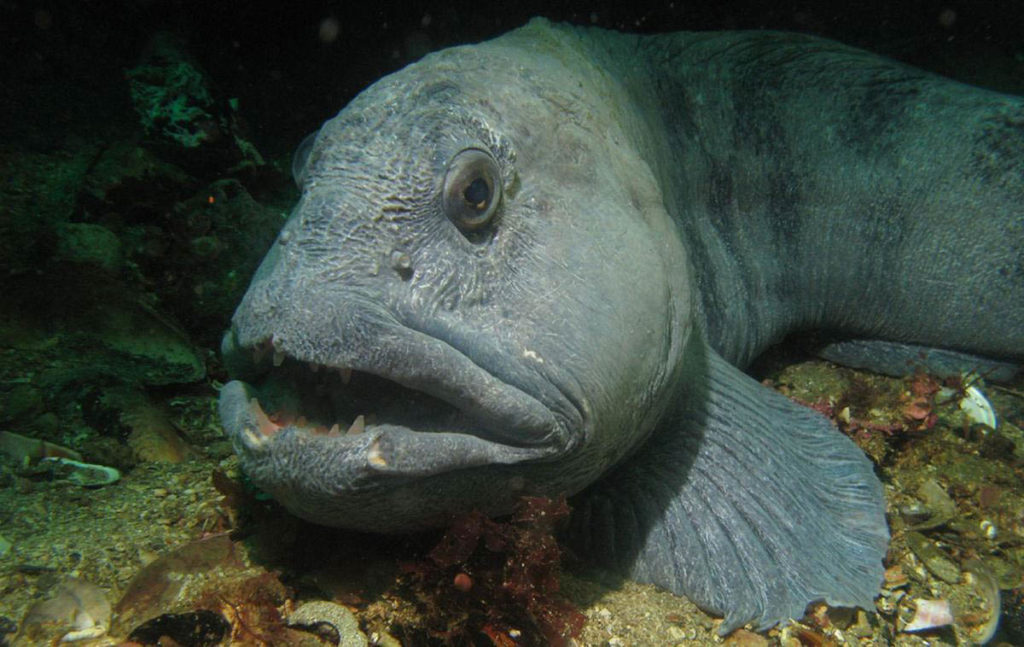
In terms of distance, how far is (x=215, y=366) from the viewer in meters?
4.12

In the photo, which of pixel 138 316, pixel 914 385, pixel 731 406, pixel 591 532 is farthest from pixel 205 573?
pixel 914 385

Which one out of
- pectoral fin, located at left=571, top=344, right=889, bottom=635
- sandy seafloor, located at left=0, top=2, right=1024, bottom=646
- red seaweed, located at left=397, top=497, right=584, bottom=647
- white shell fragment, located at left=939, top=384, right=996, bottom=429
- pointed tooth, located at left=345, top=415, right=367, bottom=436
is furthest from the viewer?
white shell fragment, located at left=939, top=384, right=996, bottom=429

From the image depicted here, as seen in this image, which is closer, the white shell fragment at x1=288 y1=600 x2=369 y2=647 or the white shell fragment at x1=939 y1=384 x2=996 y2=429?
the white shell fragment at x1=288 y1=600 x2=369 y2=647

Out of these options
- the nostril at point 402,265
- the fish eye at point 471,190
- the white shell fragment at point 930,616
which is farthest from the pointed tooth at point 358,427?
the white shell fragment at point 930,616

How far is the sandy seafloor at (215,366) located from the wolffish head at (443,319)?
0.51m

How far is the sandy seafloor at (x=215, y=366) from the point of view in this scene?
2324 millimetres

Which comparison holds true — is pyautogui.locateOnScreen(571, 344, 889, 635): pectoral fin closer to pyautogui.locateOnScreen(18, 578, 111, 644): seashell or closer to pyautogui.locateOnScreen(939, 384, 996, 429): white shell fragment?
pyautogui.locateOnScreen(939, 384, 996, 429): white shell fragment

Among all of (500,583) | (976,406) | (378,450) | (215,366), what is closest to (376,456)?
(378,450)

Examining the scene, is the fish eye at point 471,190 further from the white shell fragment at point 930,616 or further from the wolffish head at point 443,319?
the white shell fragment at point 930,616

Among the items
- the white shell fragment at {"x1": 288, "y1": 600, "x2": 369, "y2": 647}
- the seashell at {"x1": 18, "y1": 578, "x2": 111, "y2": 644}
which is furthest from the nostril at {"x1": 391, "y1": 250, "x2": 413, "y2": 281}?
the seashell at {"x1": 18, "y1": 578, "x2": 111, "y2": 644}

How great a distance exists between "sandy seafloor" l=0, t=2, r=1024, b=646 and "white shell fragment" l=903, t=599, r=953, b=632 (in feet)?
0.04

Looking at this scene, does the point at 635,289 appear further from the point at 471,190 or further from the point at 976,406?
the point at 976,406

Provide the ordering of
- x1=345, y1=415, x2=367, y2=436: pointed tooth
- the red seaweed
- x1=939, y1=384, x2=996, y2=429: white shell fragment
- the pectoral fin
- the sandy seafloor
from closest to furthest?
1. x1=345, y1=415, x2=367, y2=436: pointed tooth
2. the red seaweed
3. the sandy seafloor
4. the pectoral fin
5. x1=939, y1=384, x2=996, y2=429: white shell fragment

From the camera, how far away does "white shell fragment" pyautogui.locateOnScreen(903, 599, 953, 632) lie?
2.81 metres
